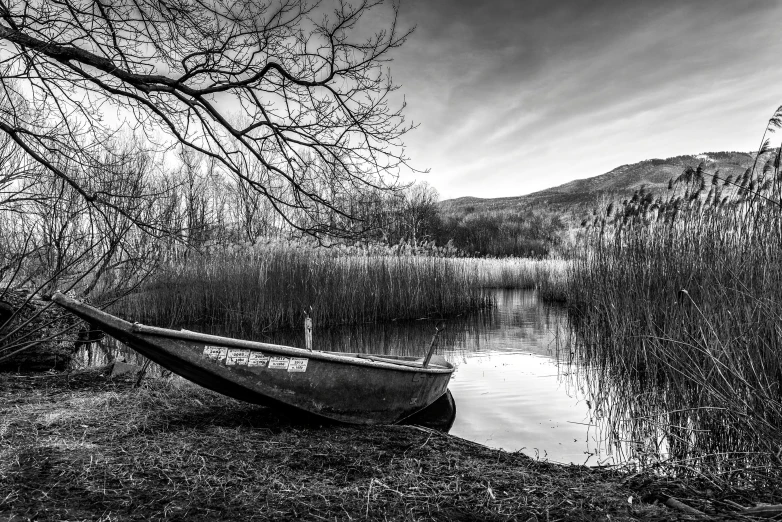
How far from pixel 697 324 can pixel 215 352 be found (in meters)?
3.96

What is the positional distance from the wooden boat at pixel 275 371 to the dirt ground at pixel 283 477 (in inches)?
7.9

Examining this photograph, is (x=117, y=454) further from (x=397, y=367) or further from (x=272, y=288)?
(x=272, y=288)

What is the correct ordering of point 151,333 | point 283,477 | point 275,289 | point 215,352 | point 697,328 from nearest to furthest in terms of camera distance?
point 283,477, point 151,333, point 215,352, point 697,328, point 275,289

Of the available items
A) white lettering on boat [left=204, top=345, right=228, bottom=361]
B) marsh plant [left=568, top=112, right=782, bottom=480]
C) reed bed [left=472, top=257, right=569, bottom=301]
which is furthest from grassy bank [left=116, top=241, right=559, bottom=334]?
white lettering on boat [left=204, top=345, right=228, bottom=361]

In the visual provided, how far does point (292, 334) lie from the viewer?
1061cm

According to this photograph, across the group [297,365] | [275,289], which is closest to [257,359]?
[297,365]

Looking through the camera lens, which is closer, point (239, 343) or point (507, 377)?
point (239, 343)

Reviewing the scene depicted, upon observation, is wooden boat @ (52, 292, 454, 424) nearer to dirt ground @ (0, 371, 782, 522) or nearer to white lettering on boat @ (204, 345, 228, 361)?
white lettering on boat @ (204, 345, 228, 361)

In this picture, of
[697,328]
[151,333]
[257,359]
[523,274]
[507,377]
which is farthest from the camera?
[523,274]

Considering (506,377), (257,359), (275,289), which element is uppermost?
(257,359)

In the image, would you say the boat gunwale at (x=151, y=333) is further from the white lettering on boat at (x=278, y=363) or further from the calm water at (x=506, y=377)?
the calm water at (x=506, y=377)

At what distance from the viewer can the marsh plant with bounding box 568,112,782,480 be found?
3.14 metres

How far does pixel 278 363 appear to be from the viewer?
12.0 feet

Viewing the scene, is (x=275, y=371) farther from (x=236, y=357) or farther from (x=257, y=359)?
(x=236, y=357)
